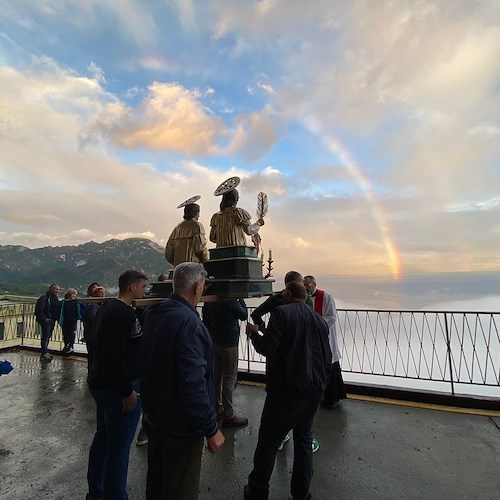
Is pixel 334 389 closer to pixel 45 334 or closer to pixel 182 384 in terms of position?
pixel 182 384

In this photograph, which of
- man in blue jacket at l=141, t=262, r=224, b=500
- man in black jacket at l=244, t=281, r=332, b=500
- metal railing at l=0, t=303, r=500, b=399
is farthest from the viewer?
metal railing at l=0, t=303, r=500, b=399

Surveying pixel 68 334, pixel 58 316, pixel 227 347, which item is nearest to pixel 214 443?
pixel 227 347

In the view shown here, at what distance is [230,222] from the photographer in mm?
4191

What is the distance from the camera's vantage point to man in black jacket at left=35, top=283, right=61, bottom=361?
7.82 metres

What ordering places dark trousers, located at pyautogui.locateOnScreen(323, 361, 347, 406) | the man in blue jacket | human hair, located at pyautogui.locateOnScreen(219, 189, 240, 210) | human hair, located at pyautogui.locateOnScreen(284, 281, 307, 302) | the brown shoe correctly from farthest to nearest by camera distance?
1. dark trousers, located at pyautogui.locateOnScreen(323, 361, 347, 406)
2. human hair, located at pyautogui.locateOnScreen(219, 189, 240, 210)
3. the brown shoe
4. human hair, located at pyautogui.locateOnScreen(284, 281, 307, 302)
5. the man in blue jacket

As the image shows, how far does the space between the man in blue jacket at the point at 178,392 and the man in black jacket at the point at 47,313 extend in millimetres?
7431

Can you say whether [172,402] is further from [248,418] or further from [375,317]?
[375,317]

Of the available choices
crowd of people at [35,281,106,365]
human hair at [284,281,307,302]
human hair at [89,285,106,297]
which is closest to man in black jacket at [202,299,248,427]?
human hair at [284,281,307,302]

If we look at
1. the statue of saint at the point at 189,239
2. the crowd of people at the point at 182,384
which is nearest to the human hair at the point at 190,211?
the statue of saint at the point at 189,239

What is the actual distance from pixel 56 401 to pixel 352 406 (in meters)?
4.48

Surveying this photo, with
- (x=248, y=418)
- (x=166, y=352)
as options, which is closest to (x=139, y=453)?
(x=248, y=418)

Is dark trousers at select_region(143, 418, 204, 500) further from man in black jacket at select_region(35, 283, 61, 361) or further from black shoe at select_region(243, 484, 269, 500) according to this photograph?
man in black jacket at select_region(35, 283, 61, 361)

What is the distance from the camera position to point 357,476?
2.91 meters

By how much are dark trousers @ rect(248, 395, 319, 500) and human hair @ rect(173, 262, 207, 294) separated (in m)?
1.21
